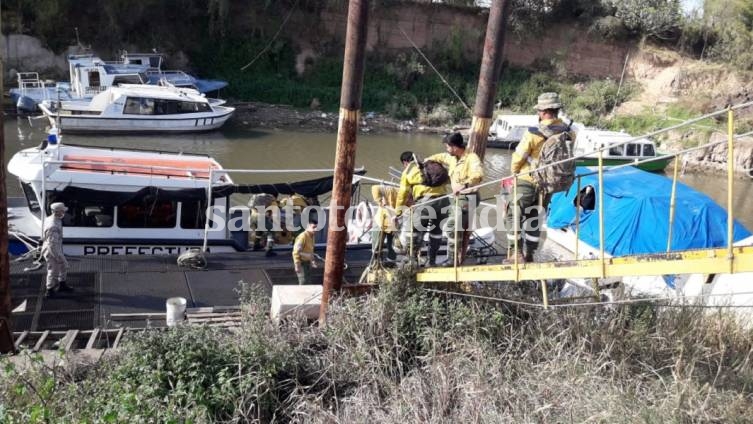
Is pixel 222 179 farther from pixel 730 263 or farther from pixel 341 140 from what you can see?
pixel 730 263

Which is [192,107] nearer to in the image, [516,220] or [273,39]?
[273,39]

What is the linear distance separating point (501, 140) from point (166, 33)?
66.2 ft

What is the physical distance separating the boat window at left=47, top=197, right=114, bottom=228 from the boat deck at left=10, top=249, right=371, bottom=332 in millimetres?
806

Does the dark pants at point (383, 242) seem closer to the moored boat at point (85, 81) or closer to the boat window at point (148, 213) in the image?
the boat window at point (148, 213)

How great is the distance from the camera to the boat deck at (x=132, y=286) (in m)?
9.50

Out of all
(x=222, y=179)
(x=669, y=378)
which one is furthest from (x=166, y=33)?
(x=669, y=378)

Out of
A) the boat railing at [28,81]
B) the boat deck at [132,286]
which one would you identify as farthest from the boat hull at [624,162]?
the boat railing at [28,81]

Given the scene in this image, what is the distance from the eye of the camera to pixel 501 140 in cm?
3119

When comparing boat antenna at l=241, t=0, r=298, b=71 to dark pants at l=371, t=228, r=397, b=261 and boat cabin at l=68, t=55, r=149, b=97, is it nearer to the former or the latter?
boat cabin at l=68, t=55, r=149, b=97

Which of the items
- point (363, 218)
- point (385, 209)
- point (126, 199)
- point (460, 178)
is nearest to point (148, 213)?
point (126, 199)

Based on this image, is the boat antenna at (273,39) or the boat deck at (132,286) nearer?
the boat deck at (132,286)

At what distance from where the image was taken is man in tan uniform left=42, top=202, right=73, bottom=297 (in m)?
9.70

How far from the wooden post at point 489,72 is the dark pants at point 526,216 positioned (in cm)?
96

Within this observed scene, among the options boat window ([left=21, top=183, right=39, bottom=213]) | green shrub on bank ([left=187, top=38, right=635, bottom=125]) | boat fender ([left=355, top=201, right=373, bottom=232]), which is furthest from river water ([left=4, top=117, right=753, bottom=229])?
boat window ([left=21, top=183, right=39, bottom=213])
